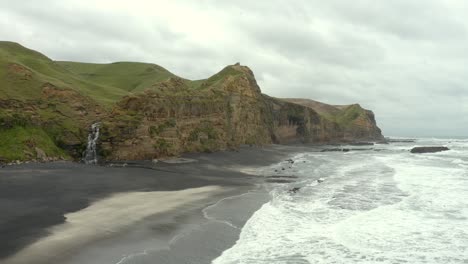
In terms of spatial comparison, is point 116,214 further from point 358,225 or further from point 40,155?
point 40,155

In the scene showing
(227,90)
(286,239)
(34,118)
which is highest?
(227,90)

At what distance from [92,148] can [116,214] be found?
29.0 meters

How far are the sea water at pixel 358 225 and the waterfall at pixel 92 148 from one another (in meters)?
24.0

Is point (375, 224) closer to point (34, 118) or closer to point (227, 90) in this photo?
point (34, 118)

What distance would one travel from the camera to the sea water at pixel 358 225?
617 inches

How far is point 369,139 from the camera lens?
586 feet

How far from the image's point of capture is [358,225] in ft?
68.0

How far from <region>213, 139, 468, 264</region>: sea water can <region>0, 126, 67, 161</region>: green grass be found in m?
25.1

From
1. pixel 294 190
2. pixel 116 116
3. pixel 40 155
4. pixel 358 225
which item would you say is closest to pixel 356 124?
pixel 116 116

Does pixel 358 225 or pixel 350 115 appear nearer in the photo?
pixel 358 225

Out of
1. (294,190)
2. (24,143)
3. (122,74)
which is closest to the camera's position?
(294,190)

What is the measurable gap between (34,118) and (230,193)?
2889 cm

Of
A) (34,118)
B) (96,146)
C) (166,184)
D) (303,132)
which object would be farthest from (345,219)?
(303,132)

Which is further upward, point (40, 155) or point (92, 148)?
point (92, 148)
